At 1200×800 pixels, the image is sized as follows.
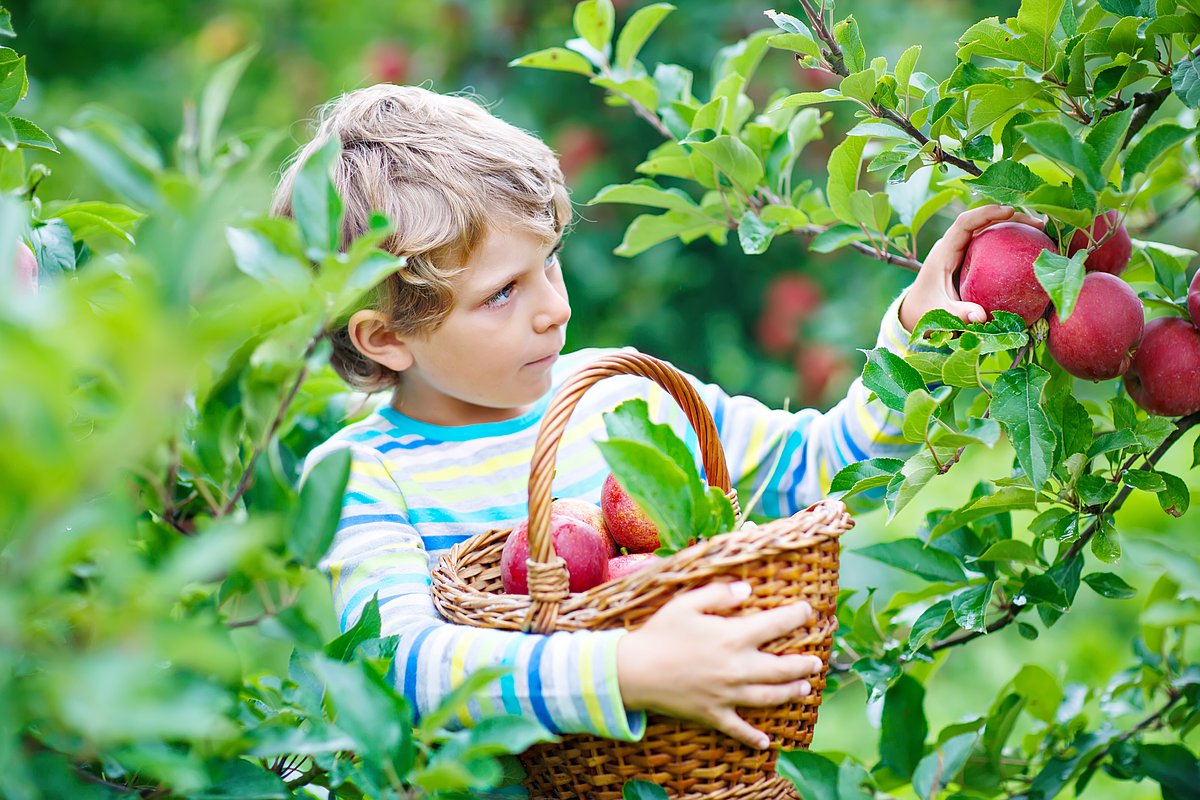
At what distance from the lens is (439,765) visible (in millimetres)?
651

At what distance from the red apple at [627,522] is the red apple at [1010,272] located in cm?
35

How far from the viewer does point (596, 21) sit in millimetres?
1268

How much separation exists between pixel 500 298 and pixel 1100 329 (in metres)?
0.59

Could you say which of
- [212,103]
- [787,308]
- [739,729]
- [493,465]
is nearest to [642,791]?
[739,729]

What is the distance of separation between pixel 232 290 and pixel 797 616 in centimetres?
47

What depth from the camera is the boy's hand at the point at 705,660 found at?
78cm

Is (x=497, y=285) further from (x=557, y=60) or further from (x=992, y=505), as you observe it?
(x=992, y=505)

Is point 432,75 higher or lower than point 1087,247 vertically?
lower

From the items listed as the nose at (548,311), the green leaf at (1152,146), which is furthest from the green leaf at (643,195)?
the green leaf at (1152,146)

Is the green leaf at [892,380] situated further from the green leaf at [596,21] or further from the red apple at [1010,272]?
the green leaf at [596,21]

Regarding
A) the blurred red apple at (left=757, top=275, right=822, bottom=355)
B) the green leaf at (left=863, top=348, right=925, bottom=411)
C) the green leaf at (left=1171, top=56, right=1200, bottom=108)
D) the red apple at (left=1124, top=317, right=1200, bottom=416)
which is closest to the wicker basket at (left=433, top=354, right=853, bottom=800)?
the green leaf at (left=863, top=348, right=925, bottom=411)

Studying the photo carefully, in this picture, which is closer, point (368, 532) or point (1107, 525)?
point (1107, 525)

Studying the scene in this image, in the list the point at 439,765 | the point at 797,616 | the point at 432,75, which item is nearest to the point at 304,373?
the point at 439,765

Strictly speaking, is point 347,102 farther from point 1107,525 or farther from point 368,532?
point 1107,525
